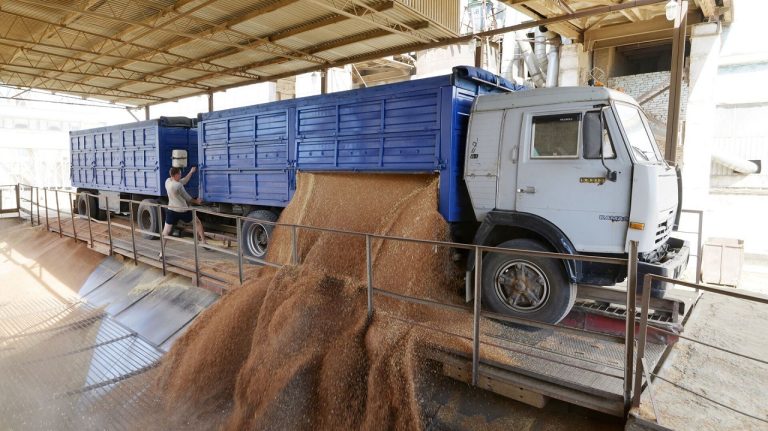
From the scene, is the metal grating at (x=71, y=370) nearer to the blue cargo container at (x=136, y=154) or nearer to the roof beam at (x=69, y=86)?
the blue cargo container at (x=136, y=154)

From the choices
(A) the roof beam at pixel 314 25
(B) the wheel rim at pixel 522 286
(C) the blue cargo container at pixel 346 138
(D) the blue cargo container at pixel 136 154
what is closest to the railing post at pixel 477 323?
(B) the wheel rim at pixel 522 286

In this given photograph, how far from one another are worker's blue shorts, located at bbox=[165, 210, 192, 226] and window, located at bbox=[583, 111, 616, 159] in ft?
26.3

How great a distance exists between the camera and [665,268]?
→ 4266 millimetres

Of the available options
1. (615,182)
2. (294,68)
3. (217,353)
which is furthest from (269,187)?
(294,68)

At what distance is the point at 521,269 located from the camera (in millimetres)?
4758

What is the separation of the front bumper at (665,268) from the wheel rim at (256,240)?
567 cm

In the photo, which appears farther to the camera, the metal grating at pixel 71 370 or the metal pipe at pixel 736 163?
the metal pipe at pixel 736 163

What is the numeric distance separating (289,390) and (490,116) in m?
3.69

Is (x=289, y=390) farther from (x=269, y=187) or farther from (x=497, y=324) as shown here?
(x=269, y=187)

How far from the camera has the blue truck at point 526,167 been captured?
14.6ft

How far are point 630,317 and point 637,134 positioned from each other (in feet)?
8.79

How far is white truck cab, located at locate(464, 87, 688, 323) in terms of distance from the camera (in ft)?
14.5

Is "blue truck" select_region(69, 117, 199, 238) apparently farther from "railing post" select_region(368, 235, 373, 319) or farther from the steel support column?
the steel support column

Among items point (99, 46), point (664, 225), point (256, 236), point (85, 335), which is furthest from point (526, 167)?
point (99, 46)
